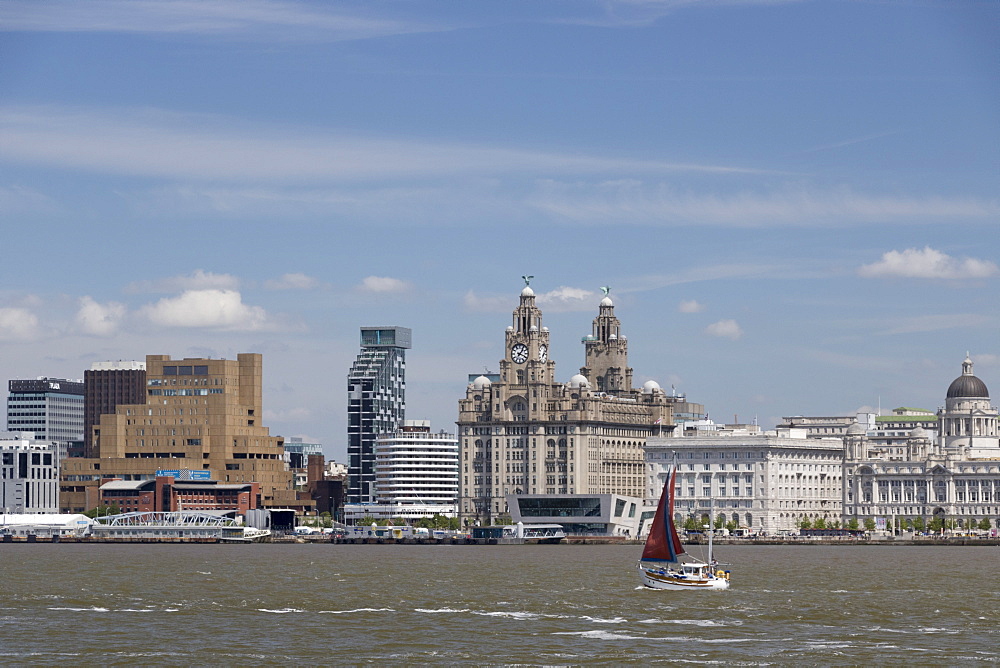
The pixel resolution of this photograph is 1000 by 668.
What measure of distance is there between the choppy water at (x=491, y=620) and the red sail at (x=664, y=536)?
280 centimetres

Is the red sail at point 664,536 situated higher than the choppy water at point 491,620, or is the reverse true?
the red sail at point 664,536

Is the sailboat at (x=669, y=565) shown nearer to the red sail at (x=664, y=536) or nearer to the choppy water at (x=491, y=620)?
the red sail at (x=664, y=536)

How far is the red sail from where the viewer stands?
5330 inches

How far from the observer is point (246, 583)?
154250 millimetres

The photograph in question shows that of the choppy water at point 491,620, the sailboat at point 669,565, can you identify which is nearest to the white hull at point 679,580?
the sailboat at point 669,565

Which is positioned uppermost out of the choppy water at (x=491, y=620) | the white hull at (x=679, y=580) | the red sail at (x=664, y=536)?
the red sail at (x=664, y=536)

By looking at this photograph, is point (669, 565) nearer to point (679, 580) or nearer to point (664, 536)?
point (679, 580)

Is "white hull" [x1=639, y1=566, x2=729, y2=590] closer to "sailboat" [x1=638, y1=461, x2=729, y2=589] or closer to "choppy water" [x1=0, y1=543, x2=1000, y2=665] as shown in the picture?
"sailboat" [x1=638, y1=461, x2=729, y2=589]

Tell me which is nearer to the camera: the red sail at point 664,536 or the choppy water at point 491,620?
the choppy water at point 491,620

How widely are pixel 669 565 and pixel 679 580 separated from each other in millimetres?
1575

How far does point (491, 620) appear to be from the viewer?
112250 millimetres

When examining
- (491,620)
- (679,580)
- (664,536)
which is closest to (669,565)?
(679,580)

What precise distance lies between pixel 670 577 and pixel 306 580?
36644mm

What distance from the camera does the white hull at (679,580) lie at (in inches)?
5330
